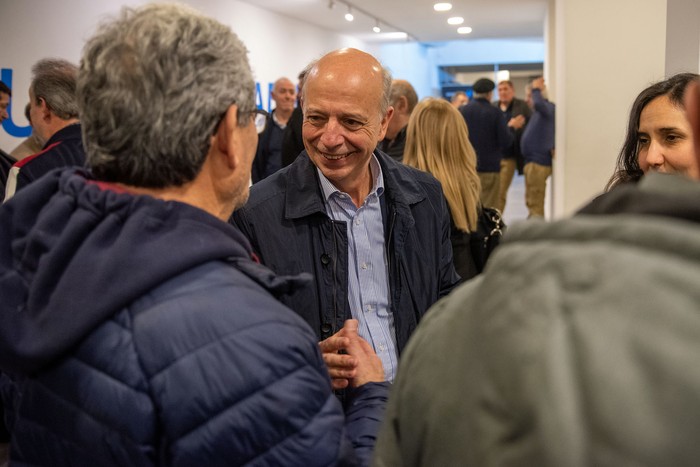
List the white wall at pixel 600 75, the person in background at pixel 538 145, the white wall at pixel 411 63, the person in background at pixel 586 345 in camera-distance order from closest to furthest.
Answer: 1. the person in background at pixel 586 345
2. the white wall at pixel 600 75
3. the person in background at pixel 538 145
4. the white wall at pixel 411 63

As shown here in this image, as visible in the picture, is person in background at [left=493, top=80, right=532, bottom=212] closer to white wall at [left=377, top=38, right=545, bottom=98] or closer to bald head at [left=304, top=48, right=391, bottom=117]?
bald head at [left=304, top=48, right=391, bottom=117]

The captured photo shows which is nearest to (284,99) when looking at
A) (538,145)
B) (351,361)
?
(538,145)

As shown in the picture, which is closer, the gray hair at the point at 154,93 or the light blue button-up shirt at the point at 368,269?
the gray hair at the point at 154,93

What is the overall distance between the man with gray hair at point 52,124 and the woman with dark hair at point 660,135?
239cm

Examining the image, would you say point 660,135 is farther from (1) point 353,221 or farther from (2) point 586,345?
(2) point 586,345

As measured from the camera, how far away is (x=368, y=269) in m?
2.10

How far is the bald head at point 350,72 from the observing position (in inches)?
87.2

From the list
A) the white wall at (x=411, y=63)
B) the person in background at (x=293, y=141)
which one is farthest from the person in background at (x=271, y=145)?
the white wall at (x=411, y=63)

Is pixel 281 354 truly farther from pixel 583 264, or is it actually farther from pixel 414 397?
pixel 583 264

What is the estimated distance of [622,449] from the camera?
54cm

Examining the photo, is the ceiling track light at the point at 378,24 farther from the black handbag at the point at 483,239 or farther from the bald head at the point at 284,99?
the black handbag at the point at 483,239

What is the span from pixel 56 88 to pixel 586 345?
11.6ft

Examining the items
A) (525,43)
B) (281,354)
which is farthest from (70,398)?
(525,43)

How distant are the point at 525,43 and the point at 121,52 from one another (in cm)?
2321
